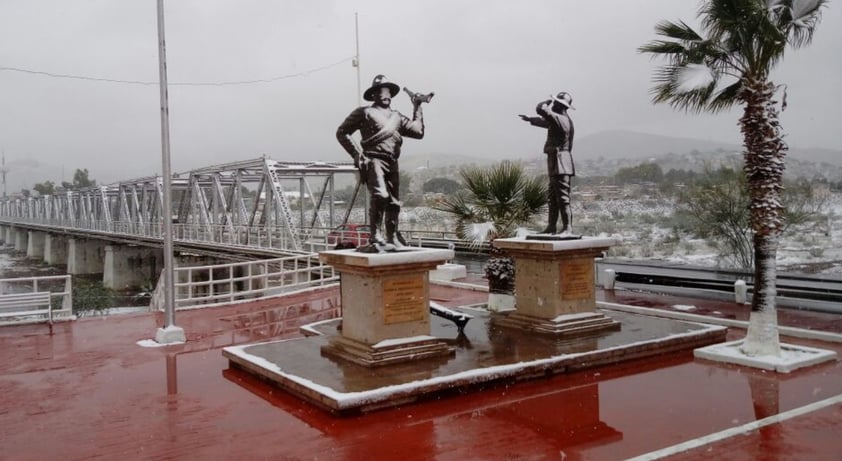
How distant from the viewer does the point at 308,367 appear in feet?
26.3

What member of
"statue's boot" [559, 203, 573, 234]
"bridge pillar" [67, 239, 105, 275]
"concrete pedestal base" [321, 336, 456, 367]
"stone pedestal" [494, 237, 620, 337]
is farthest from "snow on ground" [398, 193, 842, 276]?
"bridge pillar" [67, 239, 105, 275]

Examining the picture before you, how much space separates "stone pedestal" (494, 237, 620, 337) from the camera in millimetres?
9695

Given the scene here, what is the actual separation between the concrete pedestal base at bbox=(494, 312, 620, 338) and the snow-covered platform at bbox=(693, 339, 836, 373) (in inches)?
55.5

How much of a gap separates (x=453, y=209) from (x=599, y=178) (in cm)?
3319

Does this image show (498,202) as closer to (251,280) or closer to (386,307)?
(386,307)

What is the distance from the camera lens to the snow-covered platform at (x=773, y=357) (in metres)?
8.20

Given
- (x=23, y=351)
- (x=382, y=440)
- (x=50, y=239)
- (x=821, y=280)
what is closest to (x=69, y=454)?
(x=382, y=440)

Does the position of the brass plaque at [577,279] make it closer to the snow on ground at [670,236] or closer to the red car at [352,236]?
the snow on ground at [670,236]

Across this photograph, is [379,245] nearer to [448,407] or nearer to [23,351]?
[448,407]

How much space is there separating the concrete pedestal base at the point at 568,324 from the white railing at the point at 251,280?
5134 millimetres

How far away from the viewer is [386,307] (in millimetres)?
8102

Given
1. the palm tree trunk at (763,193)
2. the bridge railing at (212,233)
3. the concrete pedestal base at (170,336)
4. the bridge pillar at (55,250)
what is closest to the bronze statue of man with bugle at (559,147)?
the palm tree trunk at (763,193)

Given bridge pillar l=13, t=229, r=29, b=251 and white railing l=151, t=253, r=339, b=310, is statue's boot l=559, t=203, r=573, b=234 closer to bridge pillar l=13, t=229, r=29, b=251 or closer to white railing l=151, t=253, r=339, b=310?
white railing l=151, t=253, r=339, b=310

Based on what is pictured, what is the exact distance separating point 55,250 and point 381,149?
72.7 metres
